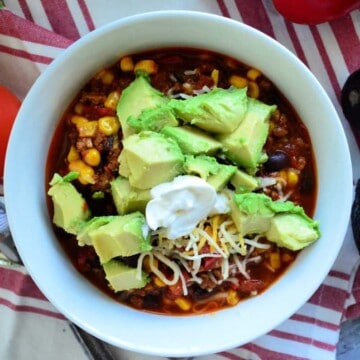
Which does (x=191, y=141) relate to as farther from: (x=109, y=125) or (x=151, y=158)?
(x=109, y=125)

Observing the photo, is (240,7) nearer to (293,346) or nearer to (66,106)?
(66,106)

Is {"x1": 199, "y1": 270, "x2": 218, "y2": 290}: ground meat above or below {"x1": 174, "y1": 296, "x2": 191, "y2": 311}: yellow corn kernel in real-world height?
above

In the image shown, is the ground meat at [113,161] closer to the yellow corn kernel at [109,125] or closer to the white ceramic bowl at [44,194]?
the yellow corn kernel at [109,125]

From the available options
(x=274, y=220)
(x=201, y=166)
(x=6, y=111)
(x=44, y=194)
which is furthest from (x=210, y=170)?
(x=6, y=111)

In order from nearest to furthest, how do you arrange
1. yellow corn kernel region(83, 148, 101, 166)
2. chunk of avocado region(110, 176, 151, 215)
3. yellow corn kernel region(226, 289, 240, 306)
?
chunk of avocado region(110, 176, 151, 215)
yellow corn kernel region(83, 148, 101, 166)
yellow corn kernel region(226, 289, 240, 306)

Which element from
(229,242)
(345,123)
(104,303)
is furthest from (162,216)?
(345,123)

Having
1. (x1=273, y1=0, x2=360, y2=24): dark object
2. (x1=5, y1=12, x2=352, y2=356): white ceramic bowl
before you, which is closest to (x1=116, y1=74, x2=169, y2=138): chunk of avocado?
(x1=5, y1=12, x2=352, y2=356): white ceramic bowl

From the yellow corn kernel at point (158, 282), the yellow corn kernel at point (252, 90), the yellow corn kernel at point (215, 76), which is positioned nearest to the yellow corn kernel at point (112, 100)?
the yellow corn kernel at point (215, 76)

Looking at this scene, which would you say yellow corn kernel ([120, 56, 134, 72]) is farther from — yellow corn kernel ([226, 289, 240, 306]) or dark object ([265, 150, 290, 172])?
yellow corn kernel ([226, 289, 240, 306])
